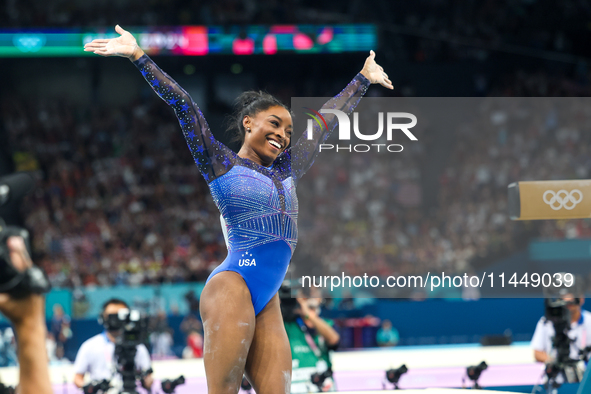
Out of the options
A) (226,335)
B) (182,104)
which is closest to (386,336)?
(226,335)

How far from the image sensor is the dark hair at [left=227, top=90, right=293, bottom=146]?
2.65 meters

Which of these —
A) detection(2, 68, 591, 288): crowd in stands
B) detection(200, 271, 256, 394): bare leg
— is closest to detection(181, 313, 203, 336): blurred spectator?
detection(2, 68, 591, 288): crowd in stands

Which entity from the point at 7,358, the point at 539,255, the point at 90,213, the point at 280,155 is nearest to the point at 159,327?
the point at 7,358

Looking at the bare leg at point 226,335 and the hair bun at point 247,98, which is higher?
the hair bun at point 247,98

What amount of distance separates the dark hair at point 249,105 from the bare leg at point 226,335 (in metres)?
0.80

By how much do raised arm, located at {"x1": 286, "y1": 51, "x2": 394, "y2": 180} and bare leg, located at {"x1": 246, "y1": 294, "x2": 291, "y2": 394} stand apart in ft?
2.34

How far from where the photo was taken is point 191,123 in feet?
8.04

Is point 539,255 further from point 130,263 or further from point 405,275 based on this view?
point 130,263

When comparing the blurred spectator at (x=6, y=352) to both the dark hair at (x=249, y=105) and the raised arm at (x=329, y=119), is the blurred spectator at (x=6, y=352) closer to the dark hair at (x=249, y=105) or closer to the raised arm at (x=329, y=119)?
the dark hair at (x=249, y=105)

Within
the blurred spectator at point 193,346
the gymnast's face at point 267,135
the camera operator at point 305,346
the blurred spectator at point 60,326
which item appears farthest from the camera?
the blurred spectator at point 60,326

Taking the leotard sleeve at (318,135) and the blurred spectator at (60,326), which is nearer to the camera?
the leotard sleeve at (318,135)

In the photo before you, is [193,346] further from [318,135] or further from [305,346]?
[318,135]

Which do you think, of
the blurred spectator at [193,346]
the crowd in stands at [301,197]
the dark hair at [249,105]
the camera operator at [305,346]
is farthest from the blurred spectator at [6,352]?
the dark hair at [249,105]

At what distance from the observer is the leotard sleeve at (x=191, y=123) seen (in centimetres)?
Answer: 241
